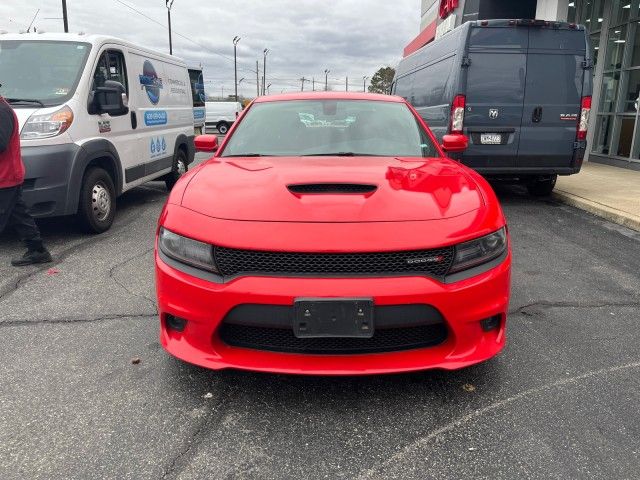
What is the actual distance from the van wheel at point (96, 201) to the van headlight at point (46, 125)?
0.59 meters

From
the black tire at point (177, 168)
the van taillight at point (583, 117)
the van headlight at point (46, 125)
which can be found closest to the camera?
the van headlight at point (46, 125)

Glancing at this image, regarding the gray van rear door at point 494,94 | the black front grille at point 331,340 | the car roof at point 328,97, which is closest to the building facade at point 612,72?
the gray van rear door at point 494,94

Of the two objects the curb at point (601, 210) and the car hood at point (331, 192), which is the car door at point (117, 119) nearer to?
the car hood at point (331, 192)

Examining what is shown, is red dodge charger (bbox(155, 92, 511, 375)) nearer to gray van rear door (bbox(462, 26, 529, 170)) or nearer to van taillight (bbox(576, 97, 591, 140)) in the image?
gray van rear door (bbox(462, 26, 529, 170))

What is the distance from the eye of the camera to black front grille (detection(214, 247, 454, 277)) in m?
2.19

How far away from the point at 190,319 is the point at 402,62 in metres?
10.1

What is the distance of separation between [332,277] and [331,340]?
0.29 meters

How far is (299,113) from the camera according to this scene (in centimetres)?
377

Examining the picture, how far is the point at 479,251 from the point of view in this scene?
235cm

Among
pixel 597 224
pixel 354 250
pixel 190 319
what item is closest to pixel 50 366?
pixel 190 319

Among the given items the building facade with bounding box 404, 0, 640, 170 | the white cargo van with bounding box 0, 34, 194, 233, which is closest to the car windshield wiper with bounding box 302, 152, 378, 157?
the white cargo van with bounding box 0, 34, 194, 233

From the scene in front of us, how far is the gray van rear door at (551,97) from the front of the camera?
6.90m

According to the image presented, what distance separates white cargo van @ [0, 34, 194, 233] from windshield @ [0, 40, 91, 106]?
0.01m

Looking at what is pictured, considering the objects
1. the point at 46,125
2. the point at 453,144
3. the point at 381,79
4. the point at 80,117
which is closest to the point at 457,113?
the point at 453,144
